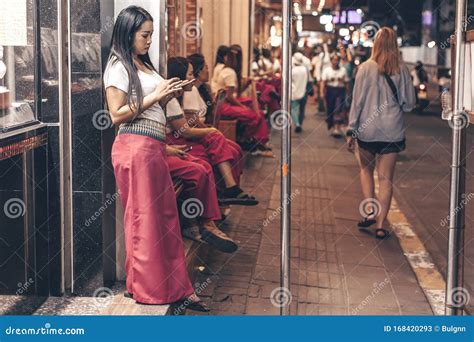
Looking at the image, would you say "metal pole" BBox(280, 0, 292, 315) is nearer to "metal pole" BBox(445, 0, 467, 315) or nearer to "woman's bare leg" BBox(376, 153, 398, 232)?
"metal pole" BBox(445, 0, 467, 315)

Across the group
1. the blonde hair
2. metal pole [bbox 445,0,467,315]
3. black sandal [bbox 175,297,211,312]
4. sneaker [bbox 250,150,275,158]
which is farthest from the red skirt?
sneaker [bbox 250,150,275,158]

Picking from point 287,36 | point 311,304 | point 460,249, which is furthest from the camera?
point 311,304

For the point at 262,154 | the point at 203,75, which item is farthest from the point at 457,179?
the point at 262,154

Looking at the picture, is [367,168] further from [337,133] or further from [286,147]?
[337,133]

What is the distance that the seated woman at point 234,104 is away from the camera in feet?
38.3

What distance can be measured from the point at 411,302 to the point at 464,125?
1.93 metres

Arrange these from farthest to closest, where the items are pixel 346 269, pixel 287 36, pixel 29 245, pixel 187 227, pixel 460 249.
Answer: pixel 346 269 → pixel 187 227 → pixel 29 245 → pixel 460 249 → pixel 287 36

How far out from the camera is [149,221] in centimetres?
534

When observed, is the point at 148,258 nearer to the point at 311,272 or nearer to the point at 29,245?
the point at 29,245

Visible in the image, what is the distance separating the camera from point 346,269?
7.33 metres

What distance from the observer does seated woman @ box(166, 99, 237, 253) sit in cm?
650

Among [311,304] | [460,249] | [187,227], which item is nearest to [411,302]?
[311,304]

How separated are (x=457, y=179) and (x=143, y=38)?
6.73ft

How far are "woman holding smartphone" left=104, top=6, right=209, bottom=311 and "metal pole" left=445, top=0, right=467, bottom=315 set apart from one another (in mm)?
Result: 1624
